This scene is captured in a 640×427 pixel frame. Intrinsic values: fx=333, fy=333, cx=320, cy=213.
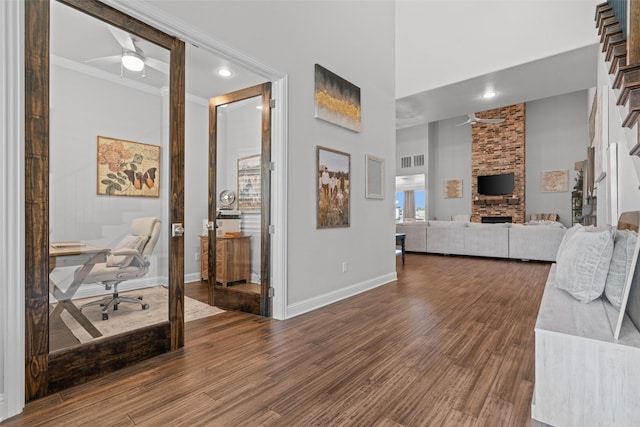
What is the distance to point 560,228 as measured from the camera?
22.1 feet

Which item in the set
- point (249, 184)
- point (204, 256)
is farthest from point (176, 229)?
point (204, 256)

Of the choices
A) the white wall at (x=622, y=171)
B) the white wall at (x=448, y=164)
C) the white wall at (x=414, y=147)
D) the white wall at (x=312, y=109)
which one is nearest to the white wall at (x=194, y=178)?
the white wall at (x=312, y=109)

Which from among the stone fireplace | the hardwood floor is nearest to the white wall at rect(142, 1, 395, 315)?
the hardwood floor

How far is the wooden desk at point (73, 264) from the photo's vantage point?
1.90m

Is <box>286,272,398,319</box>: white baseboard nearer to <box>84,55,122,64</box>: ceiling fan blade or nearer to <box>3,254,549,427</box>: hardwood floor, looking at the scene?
<box>3,254,549,427</box>: hardwood floor

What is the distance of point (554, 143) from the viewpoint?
10.4 metres

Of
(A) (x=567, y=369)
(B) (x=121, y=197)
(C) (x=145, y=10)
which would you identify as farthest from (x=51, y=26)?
(A) (x=567, y=369)

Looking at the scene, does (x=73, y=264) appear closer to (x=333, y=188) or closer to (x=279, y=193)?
(x=279, y=193)

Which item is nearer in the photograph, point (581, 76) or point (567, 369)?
point (567, 369)

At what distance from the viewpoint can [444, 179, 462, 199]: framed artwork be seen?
12.0 meters

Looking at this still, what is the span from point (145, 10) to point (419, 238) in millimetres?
7484

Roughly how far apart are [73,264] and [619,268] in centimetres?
329

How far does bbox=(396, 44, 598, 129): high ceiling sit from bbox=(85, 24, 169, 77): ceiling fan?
592 centimetres

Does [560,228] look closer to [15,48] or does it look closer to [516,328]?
[516,328]
